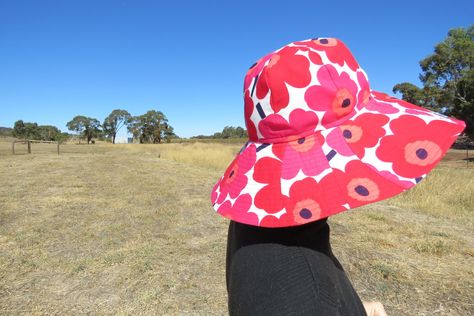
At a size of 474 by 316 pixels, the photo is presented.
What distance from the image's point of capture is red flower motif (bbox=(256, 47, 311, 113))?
0.91 meters

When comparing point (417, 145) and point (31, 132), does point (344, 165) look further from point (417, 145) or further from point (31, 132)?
point (31, 132)

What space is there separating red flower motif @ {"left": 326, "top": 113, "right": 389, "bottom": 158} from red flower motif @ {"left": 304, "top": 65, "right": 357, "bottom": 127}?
0.11ft

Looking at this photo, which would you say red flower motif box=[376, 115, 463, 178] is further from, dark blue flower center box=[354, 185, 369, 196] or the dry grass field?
the dry grass field

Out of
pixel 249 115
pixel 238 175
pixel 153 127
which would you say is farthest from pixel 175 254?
pixel 153 127

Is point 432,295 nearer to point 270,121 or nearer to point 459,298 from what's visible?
point 459,298

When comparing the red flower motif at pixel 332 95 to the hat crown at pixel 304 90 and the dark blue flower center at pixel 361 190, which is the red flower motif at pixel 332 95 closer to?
the hat crown at pixel 304 90

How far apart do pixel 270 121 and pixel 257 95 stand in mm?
80

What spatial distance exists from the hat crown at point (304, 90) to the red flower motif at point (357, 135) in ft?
0.09

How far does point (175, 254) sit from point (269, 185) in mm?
4103

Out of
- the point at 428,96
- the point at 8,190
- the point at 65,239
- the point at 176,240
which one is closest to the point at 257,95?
the point at 176,240

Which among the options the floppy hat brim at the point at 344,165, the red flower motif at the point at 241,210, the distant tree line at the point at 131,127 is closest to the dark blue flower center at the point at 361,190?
the floppy hat brim at the point at 344,165

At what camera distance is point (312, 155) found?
959 millimetres

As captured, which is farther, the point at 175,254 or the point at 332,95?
the point at 175,254

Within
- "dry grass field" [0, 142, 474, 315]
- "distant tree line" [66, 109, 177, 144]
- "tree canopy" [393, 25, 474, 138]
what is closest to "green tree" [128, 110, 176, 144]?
"distant tree line" [66, 109, 177, 144]
